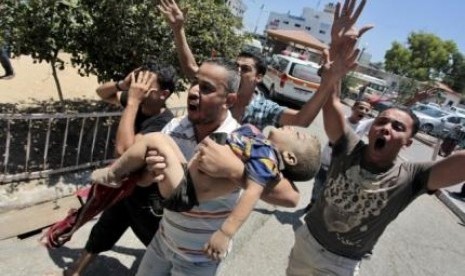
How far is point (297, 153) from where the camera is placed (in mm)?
1826

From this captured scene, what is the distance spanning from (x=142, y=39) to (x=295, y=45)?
34.9 metres

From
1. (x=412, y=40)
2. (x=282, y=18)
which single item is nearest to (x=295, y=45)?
(x=412, y=40)

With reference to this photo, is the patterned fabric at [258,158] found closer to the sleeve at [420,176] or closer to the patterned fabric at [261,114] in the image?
the sleeve at [420,176]

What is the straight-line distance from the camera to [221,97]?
2.10 m

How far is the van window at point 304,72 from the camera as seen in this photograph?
15703mm

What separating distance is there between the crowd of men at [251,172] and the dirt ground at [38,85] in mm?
4962

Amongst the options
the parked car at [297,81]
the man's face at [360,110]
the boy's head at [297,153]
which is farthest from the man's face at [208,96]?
the parked car at [297,81]

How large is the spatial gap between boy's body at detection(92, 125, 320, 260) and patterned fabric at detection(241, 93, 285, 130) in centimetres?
121

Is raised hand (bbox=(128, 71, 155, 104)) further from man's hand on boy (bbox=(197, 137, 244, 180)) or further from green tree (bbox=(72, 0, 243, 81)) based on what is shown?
green tree (bbox=(72, 0, 243, 81))

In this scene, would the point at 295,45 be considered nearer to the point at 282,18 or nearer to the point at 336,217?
the point at 336,217

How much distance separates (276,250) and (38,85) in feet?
20.2

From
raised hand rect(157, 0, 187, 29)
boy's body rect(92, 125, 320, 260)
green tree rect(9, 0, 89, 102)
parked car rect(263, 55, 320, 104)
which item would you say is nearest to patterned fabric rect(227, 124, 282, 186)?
boy's body rect(92, 125, 320, 260)

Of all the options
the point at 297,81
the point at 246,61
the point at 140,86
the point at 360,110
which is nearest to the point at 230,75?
→ the point at 140,86

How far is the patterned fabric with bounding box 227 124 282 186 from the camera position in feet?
5.67
